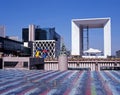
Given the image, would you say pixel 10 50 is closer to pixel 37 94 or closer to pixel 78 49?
pixel 78 49

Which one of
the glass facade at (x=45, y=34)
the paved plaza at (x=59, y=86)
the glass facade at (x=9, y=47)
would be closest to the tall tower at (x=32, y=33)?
the glass facade at (x=45, y=34)

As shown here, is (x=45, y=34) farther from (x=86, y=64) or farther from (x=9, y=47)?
(x=86, y=64)

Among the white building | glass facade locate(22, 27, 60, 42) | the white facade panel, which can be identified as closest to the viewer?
the white building

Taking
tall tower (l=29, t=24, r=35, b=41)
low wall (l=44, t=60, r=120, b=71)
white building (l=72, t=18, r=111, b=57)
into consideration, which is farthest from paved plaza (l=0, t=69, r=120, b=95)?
tall tower (l=29, t=24, r=35, b=41)

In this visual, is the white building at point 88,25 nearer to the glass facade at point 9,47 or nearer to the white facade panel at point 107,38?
the white facade panel at point 107,38

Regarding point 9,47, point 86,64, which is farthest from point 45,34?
point 86,64

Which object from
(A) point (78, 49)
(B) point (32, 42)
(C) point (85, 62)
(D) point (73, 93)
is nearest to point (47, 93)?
(D) point (73, 93)

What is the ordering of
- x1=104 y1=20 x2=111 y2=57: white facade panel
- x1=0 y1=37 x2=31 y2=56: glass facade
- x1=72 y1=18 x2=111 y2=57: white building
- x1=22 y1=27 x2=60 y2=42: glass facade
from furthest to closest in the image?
x1=22 y1=27 x2=60 y2=42: glass facade < x1=0 y1=37 x2=31 y2=56: glass facade < x1=104 y1=20 x2=111 y2=57: white facade panel < x1=72 y1=18 x2=111 y2=57: white building

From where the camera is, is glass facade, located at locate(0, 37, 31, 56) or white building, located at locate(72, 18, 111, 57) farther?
glass facade, located at locate(0, 37, 31, 56)

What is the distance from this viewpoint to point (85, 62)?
5494 centimetres

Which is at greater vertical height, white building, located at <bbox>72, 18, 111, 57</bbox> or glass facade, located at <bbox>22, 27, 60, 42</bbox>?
glass facade, located at <bbox>22, 27, 60, 42</bbox>

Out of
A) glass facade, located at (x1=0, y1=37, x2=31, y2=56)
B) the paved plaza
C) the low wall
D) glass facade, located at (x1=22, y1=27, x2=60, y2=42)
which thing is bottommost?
the low wall

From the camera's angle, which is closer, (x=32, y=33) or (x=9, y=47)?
(x=9, y=47)

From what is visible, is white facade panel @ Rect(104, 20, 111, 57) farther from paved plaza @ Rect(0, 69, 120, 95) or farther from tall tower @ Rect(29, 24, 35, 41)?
Result: tall tower @ Rect(29, 24, 35, 41)
